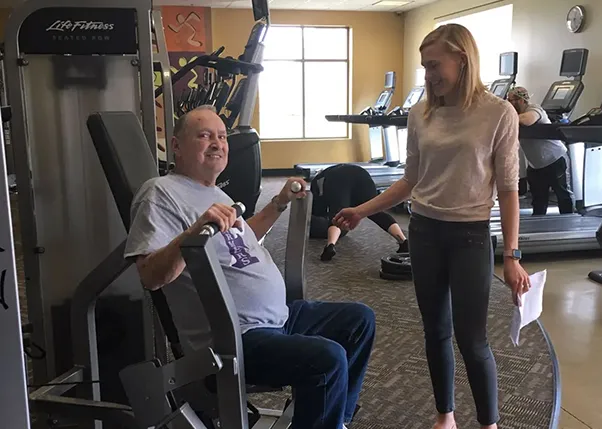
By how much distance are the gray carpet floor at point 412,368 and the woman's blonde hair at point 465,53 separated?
1250 mm

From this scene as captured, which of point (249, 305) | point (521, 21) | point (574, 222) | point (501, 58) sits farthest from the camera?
point (521, 21)

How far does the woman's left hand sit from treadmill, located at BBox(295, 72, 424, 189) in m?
5.65

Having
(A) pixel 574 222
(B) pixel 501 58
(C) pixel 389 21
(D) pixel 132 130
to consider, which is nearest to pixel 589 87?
(B) pixel 501 58

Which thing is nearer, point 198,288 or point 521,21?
point 198,288

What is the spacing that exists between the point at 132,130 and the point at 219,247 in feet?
1.74

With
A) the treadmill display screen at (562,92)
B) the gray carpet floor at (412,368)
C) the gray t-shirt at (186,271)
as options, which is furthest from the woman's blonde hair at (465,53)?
the treadmill display screen at (562,92)

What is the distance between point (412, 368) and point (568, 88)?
15.5ft

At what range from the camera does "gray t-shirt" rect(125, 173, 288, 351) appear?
1700 millimetres

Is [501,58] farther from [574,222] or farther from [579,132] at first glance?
[579,132]

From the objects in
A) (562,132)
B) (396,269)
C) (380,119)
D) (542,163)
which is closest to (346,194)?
(396,269)

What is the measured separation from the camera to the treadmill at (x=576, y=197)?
4.63 metres

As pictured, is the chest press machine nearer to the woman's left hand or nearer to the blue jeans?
the blue jeans

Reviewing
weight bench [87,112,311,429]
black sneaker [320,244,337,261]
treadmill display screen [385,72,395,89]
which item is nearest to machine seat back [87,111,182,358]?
weight bench [87,112,311,429]

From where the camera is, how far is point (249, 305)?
1827 millimetres
